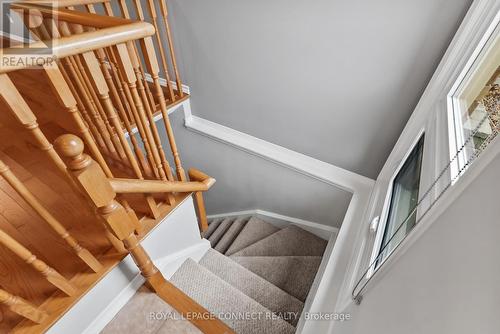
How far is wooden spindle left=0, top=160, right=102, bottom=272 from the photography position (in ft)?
2.34

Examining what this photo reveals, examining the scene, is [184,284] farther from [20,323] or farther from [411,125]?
[411,125]

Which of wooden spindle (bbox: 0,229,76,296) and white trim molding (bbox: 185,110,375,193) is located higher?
wooden spindle (bbox: 0,229,76,296)

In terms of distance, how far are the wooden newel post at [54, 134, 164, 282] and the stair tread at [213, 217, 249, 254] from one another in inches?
56.3

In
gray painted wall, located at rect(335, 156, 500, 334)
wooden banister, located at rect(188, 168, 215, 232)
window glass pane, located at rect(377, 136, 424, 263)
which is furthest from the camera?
wooden banister, located at rect(188, 168, 215, 232)

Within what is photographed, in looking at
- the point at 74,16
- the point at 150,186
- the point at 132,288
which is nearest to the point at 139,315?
the point at 132,288

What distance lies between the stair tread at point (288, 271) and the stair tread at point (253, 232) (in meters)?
0.42

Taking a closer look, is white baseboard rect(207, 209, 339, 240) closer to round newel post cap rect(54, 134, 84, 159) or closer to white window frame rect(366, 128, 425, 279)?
white window frame rect(366, 128, 425, 279)

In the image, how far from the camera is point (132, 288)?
4.42ft

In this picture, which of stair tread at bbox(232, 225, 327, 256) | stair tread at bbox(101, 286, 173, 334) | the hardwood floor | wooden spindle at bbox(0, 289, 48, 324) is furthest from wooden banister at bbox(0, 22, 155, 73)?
stair tread at bbox(232, 225, 327, 256)

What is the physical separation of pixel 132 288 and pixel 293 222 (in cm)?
149

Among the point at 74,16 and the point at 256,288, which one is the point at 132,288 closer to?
the point at 256,288

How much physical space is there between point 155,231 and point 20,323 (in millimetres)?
583

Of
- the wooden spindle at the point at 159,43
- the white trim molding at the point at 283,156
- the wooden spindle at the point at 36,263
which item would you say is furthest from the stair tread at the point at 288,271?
the wooden spindle at the point at 159,43

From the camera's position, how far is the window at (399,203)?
1105 millimetres
